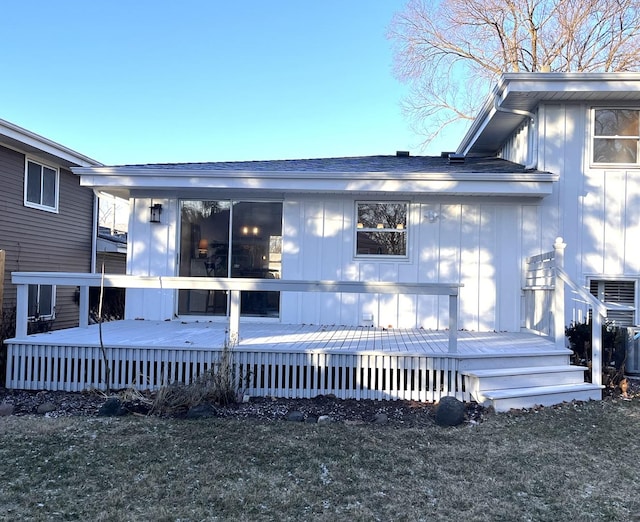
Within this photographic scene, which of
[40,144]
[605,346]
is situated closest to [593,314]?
[605,346]

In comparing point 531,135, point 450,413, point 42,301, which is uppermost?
point 531,135

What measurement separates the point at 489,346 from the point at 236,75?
16.6 meters

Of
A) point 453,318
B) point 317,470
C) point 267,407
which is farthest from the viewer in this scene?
point 453,318

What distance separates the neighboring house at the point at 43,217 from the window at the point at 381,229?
251 inches

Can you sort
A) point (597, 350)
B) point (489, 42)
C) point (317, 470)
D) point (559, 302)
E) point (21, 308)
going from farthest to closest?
1. point (489, 42)
2. point (559, 302)
3. point (21, 308)
4. point (597, 350)
5. point (317, 470)

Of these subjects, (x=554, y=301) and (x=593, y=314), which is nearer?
(x=593, y=314)

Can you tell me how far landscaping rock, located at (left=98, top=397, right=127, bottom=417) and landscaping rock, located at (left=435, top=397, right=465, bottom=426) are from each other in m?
2.91

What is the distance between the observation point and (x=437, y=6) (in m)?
18.9

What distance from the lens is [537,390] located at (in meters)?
5.02

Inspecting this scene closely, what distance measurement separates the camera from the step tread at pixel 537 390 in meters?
4.84

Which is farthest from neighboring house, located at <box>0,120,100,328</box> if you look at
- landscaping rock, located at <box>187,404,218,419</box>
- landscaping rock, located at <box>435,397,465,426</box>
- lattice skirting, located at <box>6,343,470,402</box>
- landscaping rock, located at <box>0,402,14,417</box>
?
landscaping rock, located at <box>435,397,465,426</box>

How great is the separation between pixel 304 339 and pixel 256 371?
871 millimetres

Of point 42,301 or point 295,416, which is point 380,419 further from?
point 42,301

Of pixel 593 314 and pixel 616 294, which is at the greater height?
pixel 616 294
